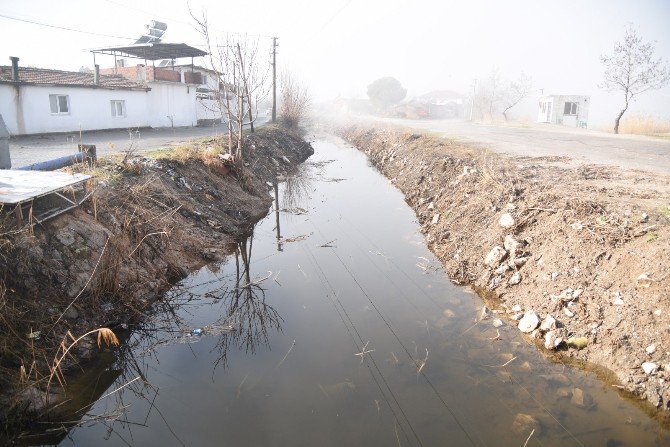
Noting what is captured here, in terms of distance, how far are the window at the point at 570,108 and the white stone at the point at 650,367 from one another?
120 feet

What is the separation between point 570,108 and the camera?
3484 cm

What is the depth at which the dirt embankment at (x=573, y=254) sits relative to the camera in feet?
14.4

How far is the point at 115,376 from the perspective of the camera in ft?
14.7

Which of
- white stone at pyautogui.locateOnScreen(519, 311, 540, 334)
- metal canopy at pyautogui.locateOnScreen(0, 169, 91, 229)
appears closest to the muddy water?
white stone at pyautogui.locateOnScreen(519, 311, 540, 334)

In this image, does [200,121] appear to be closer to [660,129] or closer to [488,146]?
[488,146]

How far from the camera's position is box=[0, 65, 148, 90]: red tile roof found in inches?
682

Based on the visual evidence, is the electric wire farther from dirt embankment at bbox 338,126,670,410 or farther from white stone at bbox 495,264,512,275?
white stone at bbox 495,264,512,275

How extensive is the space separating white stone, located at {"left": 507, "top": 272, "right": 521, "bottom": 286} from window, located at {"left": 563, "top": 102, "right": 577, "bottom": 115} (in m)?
35.0

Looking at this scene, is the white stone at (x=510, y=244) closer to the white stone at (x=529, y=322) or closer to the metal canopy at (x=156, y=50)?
the white stone at (x=529, y=322)

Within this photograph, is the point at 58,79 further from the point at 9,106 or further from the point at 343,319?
the point at 343,319

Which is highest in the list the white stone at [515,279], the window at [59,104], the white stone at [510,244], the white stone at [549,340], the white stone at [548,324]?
the window at [59,104]

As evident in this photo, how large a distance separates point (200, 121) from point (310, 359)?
2623cm

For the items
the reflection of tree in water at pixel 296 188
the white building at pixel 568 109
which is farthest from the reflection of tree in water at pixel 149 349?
the white building at pixel 568 109

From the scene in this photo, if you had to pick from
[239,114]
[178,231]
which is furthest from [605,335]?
[239,114]
